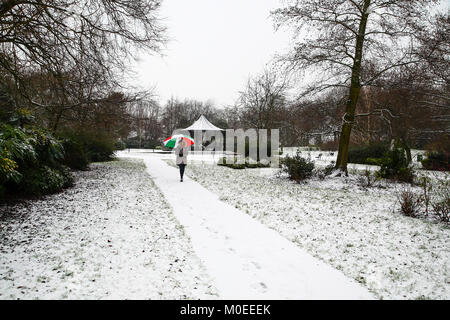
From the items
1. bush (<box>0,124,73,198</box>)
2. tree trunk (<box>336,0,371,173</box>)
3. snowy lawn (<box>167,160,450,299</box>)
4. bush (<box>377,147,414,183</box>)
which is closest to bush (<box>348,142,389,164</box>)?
bush (<box>377,147,414,183</box>)

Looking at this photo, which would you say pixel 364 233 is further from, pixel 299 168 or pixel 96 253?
pixel 299 168

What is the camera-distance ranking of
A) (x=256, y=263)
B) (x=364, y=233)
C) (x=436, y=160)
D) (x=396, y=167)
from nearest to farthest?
(x=256, y=263)
(x=364, y=233)
(x=396, y=167)
(x=436, y=160)

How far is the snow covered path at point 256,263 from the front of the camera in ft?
9.56

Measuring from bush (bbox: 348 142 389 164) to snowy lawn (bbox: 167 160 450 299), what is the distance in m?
10.8

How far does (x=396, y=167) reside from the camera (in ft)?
33.9

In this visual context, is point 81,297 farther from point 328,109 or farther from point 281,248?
point 328,109

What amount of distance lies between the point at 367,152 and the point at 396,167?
369 inches

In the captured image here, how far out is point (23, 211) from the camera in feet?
18.6

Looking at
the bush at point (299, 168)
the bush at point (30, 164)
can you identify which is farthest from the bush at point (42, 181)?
the bush at point (299, 168)

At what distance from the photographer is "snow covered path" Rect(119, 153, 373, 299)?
2914mm

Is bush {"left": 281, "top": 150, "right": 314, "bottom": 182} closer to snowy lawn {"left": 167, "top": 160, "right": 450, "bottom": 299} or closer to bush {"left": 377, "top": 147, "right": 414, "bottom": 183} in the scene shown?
snowy lawn {"left": 167, "top": 160, "right": 450, "bottom": 299}

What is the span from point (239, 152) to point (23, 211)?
54.0 feet

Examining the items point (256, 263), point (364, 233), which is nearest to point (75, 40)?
point (256, 263)

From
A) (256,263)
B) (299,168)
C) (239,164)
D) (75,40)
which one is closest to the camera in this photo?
(256,263)
